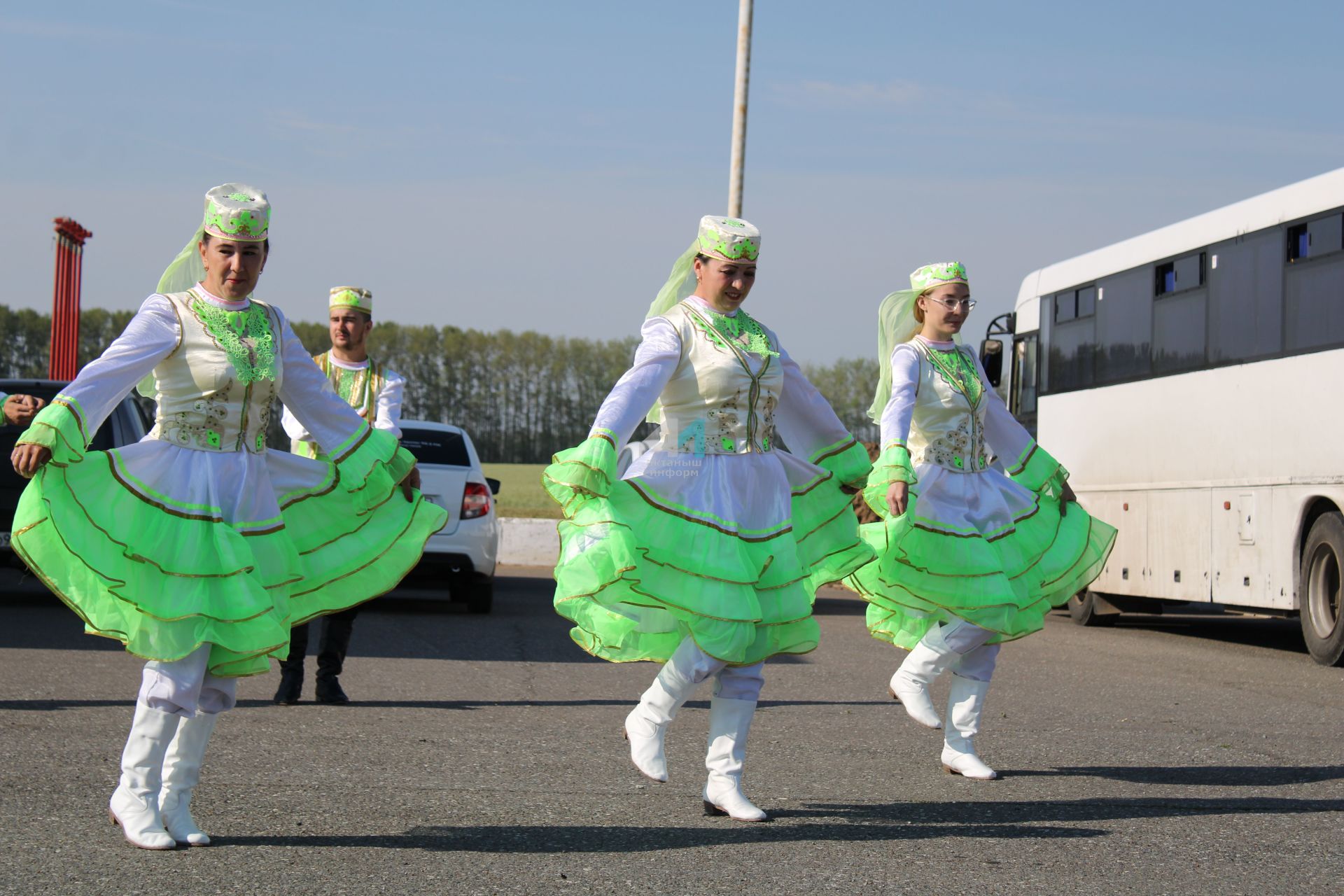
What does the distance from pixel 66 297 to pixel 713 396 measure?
20.5 metres

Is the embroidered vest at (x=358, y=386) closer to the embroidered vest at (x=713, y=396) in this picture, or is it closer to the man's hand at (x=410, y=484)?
the man's hand at (x=410, y=484)

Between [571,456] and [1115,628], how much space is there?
13.1m

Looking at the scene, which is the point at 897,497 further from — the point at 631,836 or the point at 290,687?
the point at 290,687

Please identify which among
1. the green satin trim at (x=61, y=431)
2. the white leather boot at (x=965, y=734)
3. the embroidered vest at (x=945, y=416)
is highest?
the embroidered vest at (x=945, y=416)

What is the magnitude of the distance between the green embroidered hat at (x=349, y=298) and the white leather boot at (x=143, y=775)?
13.7 feet

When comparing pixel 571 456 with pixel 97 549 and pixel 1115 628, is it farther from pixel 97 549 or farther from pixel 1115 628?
pixel 1115 628

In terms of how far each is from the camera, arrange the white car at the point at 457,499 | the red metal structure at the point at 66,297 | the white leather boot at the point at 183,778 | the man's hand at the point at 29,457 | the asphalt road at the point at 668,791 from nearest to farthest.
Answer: the asphalt road at the point at 668,791, the man's hand at the point at 29,457, the white leather boot at the point at 183,778, the white car at the point at 457,499, the red metal structure at the point at 66,297

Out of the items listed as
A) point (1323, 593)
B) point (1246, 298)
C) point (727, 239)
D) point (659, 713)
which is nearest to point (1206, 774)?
point (659, 713)

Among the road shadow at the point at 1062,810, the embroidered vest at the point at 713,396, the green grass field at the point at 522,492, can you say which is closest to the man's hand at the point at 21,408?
the embroidered vest at the point at 713,396

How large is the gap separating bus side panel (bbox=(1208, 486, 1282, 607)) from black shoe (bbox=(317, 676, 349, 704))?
814 cm

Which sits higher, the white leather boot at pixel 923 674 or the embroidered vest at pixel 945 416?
the embroidered vest at pixel 945 416

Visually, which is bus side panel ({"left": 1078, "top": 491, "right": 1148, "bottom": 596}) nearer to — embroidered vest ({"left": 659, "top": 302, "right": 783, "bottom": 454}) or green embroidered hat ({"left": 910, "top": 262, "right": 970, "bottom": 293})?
green embroidered hat ({"left": 910, "top": 262, "right": 970, "bottom": 293})

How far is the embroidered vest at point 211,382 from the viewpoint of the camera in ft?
18.2

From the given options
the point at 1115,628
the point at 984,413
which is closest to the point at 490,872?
the point at 984,413
